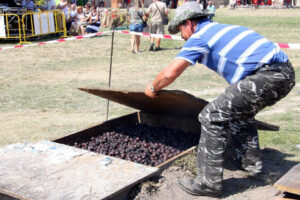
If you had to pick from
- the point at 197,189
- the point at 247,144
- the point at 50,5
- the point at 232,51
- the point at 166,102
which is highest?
the point at 232,51

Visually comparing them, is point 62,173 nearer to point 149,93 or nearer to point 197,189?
point 149,93

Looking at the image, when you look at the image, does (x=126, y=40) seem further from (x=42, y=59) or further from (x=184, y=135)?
(x=184, y=135)

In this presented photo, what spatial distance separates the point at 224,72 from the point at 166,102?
1087 mm

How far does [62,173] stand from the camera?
408 cm

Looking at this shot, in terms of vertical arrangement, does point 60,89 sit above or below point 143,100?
below

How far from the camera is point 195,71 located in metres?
12.0

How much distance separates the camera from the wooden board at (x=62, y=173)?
371 centimetres

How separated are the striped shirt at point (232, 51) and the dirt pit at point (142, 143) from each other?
1.59 m

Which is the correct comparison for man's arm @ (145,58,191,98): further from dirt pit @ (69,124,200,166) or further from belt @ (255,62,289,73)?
dirt pit @ (69,124,200,166)

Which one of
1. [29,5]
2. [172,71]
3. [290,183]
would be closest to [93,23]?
[29,5]

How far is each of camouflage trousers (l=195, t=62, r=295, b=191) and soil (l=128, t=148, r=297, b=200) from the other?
0.28 metres

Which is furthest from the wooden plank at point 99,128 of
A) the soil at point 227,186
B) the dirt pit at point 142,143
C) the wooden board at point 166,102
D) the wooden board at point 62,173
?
the soil at point 227,186

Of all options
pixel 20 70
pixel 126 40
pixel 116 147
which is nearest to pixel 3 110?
pixel 116 147

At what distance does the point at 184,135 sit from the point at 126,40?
13.4 m
